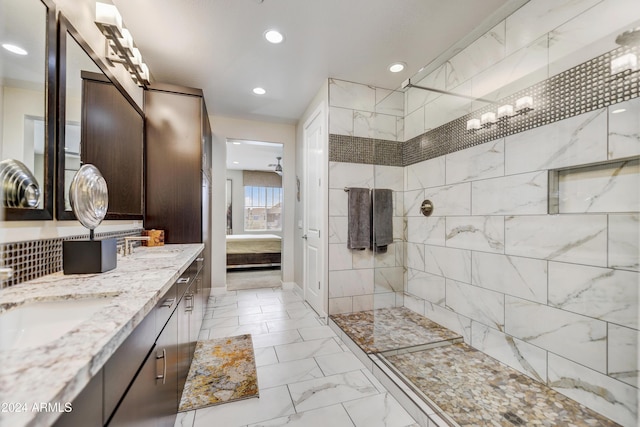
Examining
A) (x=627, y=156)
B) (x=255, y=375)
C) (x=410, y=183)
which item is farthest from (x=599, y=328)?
(x=255, y=375)

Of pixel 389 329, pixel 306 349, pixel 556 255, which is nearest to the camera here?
pixel 556 255

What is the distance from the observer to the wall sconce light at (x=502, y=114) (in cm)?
A: 183

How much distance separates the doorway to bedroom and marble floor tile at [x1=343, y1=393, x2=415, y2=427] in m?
2.85

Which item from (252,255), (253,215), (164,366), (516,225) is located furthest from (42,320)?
(253,215)

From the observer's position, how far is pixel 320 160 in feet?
9.93

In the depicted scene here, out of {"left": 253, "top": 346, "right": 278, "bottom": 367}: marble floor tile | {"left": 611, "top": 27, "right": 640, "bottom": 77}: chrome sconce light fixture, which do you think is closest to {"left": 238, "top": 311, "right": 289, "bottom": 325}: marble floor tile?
{"left": 253, "top": 346, "right": 278, "bottom": 367}: marble floor tile

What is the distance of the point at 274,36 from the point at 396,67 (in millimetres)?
1276

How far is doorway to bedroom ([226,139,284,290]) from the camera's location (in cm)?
515

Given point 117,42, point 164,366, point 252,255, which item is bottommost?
point 252,255

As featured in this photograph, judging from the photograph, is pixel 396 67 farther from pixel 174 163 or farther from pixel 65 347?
pixel 65 347

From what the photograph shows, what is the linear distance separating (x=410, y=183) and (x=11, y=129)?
3079mm

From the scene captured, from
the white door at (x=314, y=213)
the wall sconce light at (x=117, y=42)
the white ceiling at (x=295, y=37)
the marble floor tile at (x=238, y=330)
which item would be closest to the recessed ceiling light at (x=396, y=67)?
the white ceiling at (x=295, y=37)

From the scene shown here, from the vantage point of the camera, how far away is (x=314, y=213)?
127 inches

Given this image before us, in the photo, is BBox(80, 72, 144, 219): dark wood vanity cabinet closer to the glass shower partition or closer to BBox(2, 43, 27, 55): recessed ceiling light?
BBox(2, 43, 27, 55): recessed ceiling light
